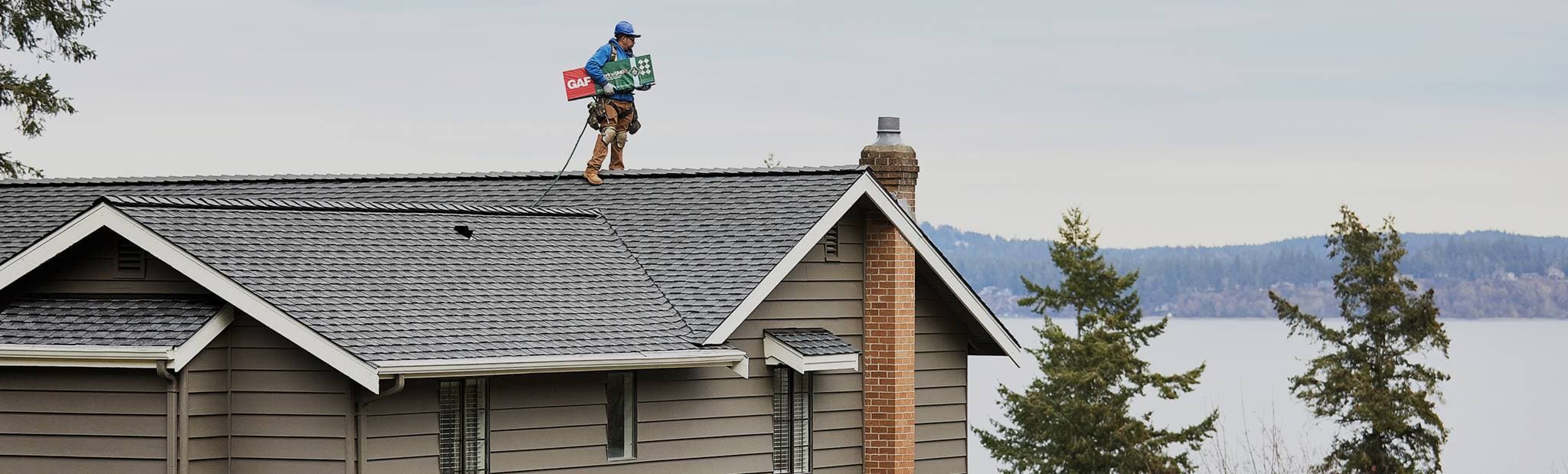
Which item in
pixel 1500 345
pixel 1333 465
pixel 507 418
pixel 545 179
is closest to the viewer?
pixel 507 418

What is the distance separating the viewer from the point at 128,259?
17.6m

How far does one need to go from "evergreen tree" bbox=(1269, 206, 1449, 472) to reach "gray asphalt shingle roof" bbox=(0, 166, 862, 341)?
26974mm

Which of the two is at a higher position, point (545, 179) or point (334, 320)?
point (545, 179)

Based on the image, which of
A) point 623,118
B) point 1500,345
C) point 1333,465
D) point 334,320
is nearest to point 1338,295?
point 1333,465

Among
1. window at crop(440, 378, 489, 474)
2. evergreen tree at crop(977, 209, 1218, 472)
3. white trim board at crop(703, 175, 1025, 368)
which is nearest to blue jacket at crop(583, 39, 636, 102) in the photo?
white trim board at crop(703, 175, 1025, 368)

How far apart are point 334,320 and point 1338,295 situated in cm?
3511

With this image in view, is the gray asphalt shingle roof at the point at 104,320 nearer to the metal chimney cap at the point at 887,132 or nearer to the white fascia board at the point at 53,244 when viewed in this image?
the white fascia board at the point at 53,244

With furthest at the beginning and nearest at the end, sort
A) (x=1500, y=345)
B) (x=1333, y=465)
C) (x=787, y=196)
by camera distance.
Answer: (x=1500, y=345), (x=1333, y=465), (x=787, y=196)

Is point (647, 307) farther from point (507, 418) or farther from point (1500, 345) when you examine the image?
point (1500, 345)

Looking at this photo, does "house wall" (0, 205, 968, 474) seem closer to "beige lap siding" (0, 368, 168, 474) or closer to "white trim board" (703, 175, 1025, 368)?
"beige lap siding" (0, 368, 168, 474)

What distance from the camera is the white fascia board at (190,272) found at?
16047 mm

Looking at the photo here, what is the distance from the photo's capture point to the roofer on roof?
24078 mm

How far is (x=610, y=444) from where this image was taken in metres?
19.1

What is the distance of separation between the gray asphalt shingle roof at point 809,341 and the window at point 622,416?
169 cm
